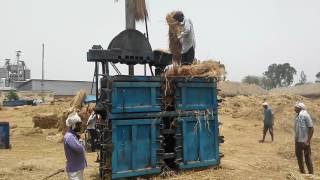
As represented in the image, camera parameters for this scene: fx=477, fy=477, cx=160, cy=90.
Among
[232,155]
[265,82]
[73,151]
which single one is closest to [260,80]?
[265,82]

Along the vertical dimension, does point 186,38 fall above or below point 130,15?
below

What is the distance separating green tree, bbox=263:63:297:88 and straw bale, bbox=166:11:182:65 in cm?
10407

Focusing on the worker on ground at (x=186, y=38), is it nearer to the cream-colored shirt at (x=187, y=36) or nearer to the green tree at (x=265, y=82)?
the cream-colored shirt at (x=187, y=36)

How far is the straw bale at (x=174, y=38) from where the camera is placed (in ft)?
38.4

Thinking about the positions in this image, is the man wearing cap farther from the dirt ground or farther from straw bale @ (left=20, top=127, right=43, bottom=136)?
straw bale @ (left=20, top=127, right=43, bottom=136)

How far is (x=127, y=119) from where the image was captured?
979 centimetres

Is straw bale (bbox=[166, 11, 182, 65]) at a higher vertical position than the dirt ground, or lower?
higher

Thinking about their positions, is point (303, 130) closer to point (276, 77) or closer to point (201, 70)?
point (201, 70)

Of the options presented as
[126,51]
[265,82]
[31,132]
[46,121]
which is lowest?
[31,132]

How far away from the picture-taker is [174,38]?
38.6 feet

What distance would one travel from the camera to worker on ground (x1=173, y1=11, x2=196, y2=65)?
11572 millimetres

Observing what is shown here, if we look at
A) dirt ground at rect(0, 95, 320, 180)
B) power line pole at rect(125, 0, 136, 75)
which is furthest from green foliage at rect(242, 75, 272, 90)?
power line pole at rect(125, 0, 136, 75)

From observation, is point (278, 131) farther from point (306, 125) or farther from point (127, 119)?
point (127, 119)

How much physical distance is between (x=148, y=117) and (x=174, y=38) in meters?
2.57
